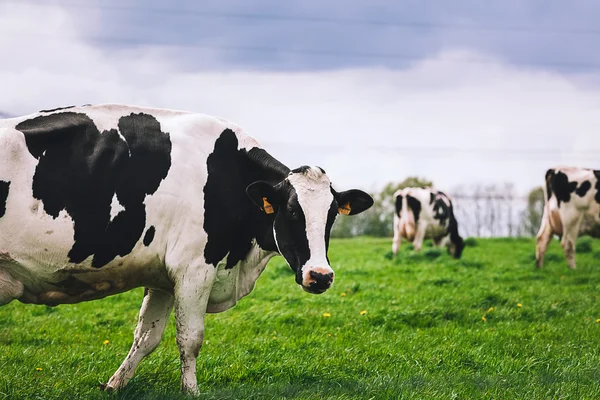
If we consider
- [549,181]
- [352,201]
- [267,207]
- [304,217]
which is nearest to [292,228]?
[304,217]

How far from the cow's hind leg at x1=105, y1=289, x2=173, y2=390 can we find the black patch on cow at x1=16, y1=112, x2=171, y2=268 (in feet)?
2.97

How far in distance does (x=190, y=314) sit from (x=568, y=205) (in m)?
13.1

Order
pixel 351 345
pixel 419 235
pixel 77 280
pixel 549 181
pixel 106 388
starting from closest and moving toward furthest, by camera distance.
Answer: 1. pixel 77 280
2. pixel 106 388
3. pixel 351 345
4. pixel 549 181
5. pixel 419 235

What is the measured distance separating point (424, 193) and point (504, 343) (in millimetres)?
13348

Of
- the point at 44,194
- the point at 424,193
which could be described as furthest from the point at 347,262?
the point at 44,194

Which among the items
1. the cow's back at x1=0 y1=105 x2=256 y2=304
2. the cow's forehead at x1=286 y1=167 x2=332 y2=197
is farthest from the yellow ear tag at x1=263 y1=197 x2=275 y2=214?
the cow's back at x1=0 y1=105 x2=256 y2=304

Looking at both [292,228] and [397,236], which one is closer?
[292,228]

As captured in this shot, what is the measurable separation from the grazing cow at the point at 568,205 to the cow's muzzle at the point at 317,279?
12.1m

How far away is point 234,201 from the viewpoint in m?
5.46

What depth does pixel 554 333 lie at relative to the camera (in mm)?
8438

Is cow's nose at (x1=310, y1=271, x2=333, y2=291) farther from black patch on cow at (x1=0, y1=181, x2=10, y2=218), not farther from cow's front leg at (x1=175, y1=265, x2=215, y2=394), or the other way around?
black patch on cow at (x1=0, y1=181, x2=10, y2=218)

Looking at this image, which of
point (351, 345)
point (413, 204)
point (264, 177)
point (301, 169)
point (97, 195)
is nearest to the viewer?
point (97, 195)

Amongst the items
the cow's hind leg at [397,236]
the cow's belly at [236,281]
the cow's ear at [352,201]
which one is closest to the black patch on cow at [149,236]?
the cow's belly at [236,281]

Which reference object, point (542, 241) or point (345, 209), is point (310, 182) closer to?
point (345, 209)
